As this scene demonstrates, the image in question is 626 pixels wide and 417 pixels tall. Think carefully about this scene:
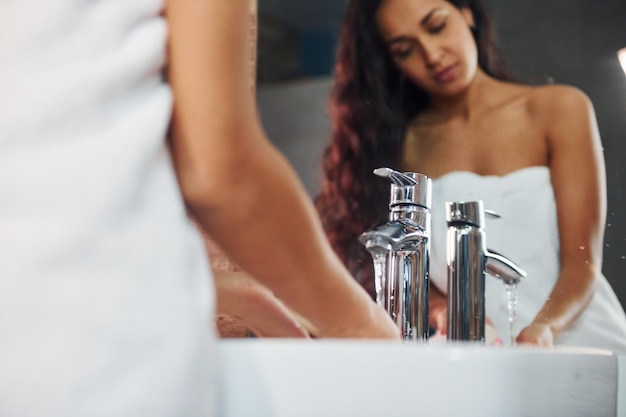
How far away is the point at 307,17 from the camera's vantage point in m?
0.99

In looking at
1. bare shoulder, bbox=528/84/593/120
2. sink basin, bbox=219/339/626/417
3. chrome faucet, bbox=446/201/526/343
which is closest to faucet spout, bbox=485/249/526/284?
chrome faucet, bbox=446/201/526/343

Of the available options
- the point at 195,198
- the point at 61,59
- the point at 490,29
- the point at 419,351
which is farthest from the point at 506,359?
the point at 490,29

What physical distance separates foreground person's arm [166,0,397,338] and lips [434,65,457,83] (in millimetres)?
448

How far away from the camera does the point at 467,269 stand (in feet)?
2.60

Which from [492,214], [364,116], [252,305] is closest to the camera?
[252,305]

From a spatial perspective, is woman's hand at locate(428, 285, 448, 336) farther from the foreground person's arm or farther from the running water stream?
the foreground person's arm

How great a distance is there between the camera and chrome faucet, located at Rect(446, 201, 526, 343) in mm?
791

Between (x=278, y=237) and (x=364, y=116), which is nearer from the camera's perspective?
(x=278, y=237)

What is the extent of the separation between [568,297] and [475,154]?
21 cm

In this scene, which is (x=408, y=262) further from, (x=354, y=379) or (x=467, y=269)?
(x=354, y=379)

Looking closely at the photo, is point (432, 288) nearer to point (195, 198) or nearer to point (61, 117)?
point (195, 198)

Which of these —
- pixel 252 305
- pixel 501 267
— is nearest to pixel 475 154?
pixel 501 267

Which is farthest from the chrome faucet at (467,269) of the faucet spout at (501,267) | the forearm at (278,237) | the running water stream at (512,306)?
the forearm at (278,237)

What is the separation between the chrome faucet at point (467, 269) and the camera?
0.79m
